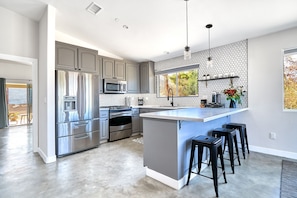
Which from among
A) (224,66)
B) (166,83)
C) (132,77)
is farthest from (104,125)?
(224,66)

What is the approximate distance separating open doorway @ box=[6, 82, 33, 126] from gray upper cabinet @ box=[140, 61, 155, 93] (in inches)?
215

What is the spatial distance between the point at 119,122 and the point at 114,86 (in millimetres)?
1112

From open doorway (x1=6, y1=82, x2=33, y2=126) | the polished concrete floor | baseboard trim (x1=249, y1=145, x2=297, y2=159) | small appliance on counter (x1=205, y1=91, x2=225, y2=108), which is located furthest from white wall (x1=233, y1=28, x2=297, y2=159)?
open doorway (x1=6, y1=82, x2=33, y2=126)

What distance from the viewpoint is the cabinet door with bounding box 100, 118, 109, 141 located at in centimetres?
392

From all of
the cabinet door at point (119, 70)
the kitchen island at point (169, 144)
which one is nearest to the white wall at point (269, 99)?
the kitchen island at point (169, 144)

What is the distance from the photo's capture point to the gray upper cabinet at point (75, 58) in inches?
126

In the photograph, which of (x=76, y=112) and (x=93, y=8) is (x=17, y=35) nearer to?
(x=93, y=8)

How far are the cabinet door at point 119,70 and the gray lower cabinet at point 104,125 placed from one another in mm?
1255

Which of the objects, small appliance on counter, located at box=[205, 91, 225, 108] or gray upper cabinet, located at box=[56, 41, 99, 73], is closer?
gray upper cabinet, located at box=[56, 41, 99, 73]

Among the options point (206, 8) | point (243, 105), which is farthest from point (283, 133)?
point (206, 8)

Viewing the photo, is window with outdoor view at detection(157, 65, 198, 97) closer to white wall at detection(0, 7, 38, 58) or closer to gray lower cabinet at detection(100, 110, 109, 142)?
gray lower cabinet at detection(100, 110, 109, 142)

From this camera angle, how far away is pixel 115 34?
375 centimetres

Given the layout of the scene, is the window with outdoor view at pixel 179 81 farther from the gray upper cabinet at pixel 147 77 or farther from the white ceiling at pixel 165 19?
the white ceiling at pixel 165 19

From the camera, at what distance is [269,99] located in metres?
3.09
